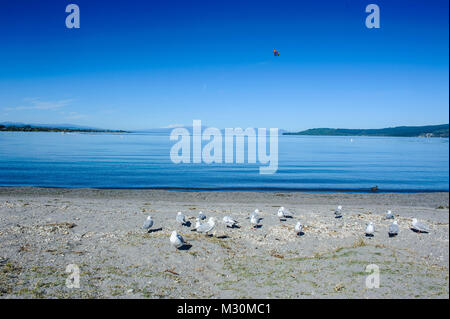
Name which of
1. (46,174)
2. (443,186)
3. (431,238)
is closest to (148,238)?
(431,238)

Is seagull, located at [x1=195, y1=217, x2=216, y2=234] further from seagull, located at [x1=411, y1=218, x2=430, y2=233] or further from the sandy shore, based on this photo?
seagull, located at [x1=411, y1=218, x2=430, y2=233]

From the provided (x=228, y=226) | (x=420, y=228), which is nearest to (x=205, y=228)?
(x=228, y=226)

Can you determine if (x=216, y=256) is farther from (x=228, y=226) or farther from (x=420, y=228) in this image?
(x=420, y=228)

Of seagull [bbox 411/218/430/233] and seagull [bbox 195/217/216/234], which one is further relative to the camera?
seagull [bbox 195/217/216/234]

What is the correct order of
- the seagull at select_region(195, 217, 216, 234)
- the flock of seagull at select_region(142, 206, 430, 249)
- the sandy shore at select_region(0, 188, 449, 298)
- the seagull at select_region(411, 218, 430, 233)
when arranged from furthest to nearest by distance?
the seagull at select_region(195, 217, 216, 234) < the seagull at select_region(411, 218, 430, 233) < the flock of seagull at select_region(142, 206, 430, 249) < the sandy shore at select_region(0, 188, 449, 298)

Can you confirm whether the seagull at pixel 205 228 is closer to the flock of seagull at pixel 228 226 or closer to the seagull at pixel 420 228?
the flock of seagull at pixel 228 226

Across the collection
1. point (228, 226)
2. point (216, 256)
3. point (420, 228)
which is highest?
point (420, 228)

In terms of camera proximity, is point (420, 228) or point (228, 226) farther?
point (228, 226)

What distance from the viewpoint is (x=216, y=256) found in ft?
38.1

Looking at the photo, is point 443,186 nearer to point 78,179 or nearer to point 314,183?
point 314,183

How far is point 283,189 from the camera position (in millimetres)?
29781

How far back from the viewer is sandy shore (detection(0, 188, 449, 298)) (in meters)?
8.64

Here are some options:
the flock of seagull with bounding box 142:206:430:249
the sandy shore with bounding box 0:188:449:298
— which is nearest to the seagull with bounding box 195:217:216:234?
the flock of seagull with bounding box 142:206:430:249

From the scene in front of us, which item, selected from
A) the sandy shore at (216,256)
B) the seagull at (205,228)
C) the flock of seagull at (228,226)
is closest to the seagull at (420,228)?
the flock of seagull at (228,226)
